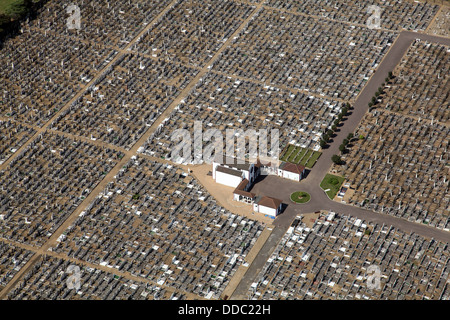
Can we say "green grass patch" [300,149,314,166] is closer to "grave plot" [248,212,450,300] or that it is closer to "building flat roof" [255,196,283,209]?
"building flat roof" [255,196,283,209]

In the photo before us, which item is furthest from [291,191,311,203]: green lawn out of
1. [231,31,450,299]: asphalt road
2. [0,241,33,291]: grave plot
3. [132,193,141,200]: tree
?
[0,241,33,291]: grave plot

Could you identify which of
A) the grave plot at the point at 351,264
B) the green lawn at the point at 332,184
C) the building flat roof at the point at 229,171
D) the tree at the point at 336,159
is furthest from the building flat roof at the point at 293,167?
the grave plot at the point at 351,264

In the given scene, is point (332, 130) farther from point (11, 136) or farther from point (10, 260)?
point (10, 260)

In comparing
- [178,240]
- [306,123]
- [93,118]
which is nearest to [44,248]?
[178,240]

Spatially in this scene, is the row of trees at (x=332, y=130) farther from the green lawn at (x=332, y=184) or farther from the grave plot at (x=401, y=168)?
the green lawn at (x=332, y=184)

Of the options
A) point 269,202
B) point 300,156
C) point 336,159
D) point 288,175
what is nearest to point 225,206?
point 269,202

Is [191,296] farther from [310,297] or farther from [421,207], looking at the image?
[421,207]

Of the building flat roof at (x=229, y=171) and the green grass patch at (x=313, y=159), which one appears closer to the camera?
the building flat roof at (x=229, y=171)
